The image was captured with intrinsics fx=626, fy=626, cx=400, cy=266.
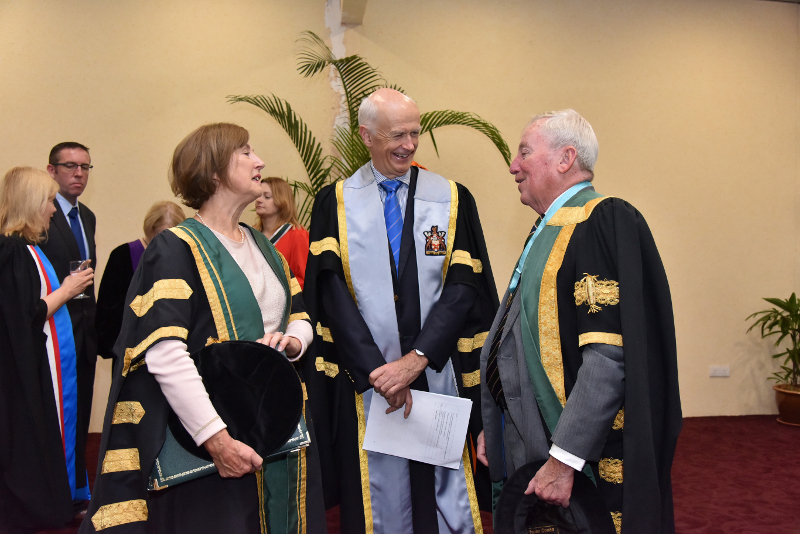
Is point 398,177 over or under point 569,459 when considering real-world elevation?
over

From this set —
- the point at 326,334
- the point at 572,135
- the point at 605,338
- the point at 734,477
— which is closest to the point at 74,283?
the point at 326,334

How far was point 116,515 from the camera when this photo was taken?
4.95 ft

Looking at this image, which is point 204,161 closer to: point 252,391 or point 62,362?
point 252,391

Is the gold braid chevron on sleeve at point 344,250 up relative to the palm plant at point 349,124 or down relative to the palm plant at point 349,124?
down

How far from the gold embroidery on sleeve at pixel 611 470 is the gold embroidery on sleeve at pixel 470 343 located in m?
0.74

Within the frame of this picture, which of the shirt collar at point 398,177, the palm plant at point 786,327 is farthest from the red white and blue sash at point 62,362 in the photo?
the palm plant at point 786,327

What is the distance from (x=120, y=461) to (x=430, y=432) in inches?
39.2

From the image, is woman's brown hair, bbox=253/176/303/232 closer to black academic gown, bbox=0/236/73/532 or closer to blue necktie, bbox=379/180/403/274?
black academic gown, bbox=0/236/73/532

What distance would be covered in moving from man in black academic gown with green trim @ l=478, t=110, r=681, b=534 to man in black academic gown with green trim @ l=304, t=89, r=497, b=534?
407 mm

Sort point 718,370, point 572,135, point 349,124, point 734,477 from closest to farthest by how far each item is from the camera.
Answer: point 572,135, point 734,477, point 349,124, point 718,370

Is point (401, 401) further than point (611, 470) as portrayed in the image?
Yes

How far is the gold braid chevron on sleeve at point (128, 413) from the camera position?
5.20 ft

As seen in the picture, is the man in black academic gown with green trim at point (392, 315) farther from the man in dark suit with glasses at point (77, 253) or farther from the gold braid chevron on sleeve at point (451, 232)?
the man in dark suit with glasses at point (77, 253)

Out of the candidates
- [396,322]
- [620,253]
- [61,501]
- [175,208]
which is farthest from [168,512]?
[175,208]
